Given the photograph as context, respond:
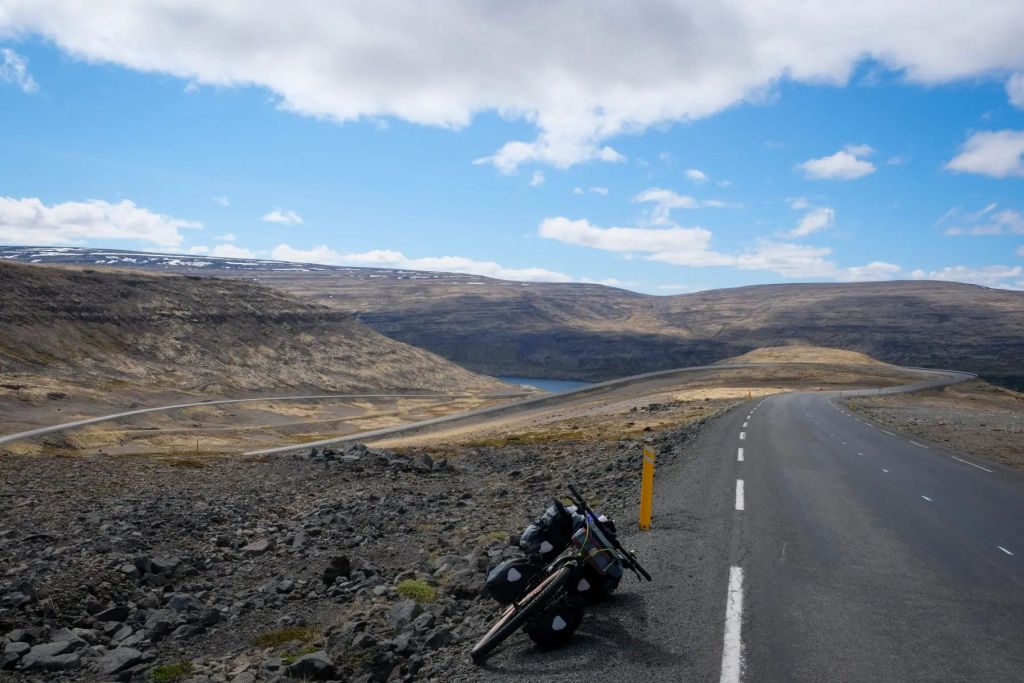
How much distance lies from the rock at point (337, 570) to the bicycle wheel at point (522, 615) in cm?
519

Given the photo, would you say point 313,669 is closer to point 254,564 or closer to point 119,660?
point 119,660

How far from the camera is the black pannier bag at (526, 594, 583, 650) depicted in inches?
262

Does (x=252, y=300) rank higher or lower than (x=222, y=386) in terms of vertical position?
higher

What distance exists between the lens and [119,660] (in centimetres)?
816

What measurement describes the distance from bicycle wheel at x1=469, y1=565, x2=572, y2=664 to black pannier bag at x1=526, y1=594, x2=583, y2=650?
0.08 meters

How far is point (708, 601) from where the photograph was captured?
25.6 ft

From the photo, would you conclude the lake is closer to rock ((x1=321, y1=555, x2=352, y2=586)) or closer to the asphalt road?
the asphalt road

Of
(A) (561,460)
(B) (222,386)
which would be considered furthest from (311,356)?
(A) (561,460)

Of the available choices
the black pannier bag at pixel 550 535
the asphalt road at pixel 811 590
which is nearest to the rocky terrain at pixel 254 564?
the black pannier bag at pixel 550 535

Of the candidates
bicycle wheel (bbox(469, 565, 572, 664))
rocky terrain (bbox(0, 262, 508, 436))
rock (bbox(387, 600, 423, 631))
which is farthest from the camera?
rocky terrain (bbox(0, 262, 508, 436))

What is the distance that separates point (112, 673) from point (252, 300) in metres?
106

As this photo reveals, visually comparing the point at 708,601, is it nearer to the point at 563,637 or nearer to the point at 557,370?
the point at 563,637

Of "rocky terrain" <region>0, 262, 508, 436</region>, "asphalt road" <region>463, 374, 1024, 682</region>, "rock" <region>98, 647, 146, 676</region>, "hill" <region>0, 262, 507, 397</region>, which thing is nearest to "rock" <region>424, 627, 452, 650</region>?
"asphalt road" <region>463, 374, 1024, 682</region>

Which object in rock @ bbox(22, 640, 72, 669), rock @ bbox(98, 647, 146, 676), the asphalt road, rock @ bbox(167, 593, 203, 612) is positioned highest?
the asphalt road
